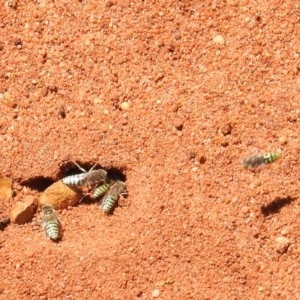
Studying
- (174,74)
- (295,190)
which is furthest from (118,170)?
(295,190)

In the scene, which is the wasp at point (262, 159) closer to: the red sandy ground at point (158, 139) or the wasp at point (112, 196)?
the red sandy ground at point (158, 139)

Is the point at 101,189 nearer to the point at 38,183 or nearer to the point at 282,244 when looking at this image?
the point at 38,183

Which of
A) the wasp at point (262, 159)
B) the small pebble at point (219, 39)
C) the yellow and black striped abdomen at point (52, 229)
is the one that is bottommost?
the yellow and black striped abdomen at point (52, 229)

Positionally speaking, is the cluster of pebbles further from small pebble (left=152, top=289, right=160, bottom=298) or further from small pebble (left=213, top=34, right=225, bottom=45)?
small pebble (left=213, top=34, right=225, bottom=45)

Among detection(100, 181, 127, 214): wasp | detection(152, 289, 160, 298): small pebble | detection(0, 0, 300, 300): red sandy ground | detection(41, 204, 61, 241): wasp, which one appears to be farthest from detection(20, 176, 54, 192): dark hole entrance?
detection(152, 289, 160, 298): small pebble

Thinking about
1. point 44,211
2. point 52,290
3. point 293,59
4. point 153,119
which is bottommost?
point 52,290

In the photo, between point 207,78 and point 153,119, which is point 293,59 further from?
point 153,119

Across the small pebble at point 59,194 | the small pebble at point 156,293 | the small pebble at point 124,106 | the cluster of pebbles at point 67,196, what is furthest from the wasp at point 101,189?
the small pebble at point 156,293
